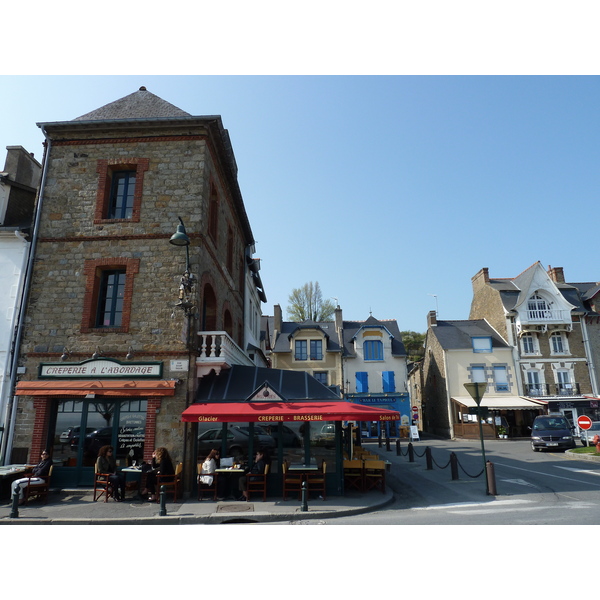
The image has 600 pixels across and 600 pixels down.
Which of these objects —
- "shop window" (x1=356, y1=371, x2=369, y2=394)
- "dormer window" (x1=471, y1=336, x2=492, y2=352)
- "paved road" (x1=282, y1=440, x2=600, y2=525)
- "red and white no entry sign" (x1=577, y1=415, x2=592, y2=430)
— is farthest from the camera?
"shop window" (x1=356, y1=371, x2=369, y2=394)

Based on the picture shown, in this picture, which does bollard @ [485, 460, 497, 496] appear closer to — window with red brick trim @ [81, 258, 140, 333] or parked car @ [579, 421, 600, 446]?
window with red brick trim @ [81, 258, 140, 333]

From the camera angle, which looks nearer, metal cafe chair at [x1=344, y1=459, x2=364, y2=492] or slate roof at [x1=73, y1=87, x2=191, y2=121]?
metal cafe chair at [x1=344, y1=459, x2=364, y2=492]

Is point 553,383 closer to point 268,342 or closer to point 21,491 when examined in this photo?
point 268,342

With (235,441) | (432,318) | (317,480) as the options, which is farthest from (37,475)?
(432,318)

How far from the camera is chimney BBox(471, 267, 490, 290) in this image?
3488cm

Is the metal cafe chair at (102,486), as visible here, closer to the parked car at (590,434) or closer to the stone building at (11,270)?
the stone building at (11,270)

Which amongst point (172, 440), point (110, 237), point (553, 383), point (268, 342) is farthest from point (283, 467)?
point (553, 383)

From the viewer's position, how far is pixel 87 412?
1073 cm

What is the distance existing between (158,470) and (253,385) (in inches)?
122

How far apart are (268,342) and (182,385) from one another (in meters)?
22.9

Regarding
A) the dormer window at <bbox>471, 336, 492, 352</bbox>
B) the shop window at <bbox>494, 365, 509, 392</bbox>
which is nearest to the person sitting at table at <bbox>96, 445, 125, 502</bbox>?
the dormer window at <bbox>471, 336, 492, 352</bbox>

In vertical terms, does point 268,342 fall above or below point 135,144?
below

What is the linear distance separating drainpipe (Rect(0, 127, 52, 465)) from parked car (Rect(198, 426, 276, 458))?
460cm

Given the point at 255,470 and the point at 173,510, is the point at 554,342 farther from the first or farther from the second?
the point at 173,510
